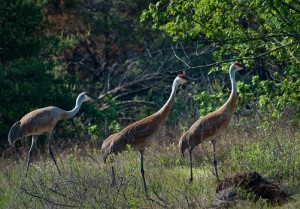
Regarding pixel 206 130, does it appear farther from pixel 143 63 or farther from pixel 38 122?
pixel 143 63

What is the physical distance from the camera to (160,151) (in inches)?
520

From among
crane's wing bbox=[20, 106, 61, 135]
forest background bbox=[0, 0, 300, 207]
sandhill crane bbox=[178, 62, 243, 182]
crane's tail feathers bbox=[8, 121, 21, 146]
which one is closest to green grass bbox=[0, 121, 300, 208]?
forest background bbox=[0, 0, 300, 207]

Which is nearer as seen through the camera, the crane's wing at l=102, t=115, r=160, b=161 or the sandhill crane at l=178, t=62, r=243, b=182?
the crane's wing at l=102, t=115, r=160, b=161

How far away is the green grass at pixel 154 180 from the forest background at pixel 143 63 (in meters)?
0.27

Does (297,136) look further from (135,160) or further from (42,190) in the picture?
(42,190)

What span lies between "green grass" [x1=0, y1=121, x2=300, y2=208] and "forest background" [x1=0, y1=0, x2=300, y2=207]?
273 millimetres

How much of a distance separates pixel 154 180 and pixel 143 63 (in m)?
12.5

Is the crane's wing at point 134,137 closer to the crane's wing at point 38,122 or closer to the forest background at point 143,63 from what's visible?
the forest background at point 143,63

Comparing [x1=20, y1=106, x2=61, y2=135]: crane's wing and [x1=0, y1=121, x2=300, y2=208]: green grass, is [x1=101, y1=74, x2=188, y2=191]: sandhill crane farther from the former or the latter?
[x1=20, y1=106, x2=61, y2=135]: crane's wing

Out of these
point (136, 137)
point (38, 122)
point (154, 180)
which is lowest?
point (154, 180)

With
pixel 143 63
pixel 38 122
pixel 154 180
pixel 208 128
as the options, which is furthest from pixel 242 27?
pixel 143 63

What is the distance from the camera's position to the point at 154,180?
1107 centimetres

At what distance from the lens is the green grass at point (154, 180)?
9656 mm

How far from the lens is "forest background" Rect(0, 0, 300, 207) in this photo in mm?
12039
